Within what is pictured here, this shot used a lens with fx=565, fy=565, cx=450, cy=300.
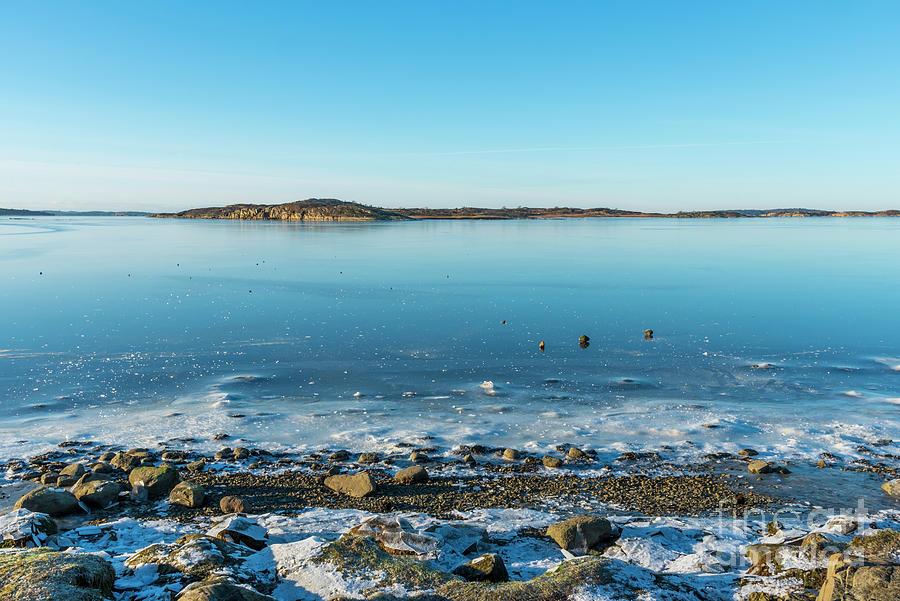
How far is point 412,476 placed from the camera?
10.7 metres

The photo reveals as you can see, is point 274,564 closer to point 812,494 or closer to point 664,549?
point 664,549

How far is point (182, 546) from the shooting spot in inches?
297

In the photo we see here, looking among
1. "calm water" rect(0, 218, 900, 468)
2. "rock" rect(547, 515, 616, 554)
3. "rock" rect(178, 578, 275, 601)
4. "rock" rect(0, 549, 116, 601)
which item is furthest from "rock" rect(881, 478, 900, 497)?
"rock" rect(0, 549, 116, 601)

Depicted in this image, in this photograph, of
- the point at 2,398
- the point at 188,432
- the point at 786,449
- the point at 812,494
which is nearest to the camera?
the point at 812,494

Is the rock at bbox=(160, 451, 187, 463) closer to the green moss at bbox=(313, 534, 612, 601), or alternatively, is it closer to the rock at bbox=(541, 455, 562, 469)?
the green moss at bbox=(313, 534, 612, 601)

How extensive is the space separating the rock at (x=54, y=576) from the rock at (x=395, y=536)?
3.11m

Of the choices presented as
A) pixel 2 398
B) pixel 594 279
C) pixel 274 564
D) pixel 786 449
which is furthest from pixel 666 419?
pixel 594 279

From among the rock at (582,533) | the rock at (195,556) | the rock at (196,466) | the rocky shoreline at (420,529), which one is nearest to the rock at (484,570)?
the rocky shoreline at (420,529)

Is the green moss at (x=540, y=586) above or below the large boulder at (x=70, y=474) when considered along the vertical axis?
above

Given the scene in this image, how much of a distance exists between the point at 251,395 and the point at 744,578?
12.8 meters

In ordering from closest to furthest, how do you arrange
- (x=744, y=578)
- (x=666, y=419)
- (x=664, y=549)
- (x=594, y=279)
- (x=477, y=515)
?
(x=744, y=578) → (x=664, y=549) → (x=477, y=515) → (x=666, y=419) → (x=594, y=279)

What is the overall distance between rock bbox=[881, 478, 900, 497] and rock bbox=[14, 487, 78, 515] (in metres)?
14.2

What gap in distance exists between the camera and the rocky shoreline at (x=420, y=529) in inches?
266

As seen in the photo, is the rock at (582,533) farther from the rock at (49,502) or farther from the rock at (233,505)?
the rock at (49,502)
